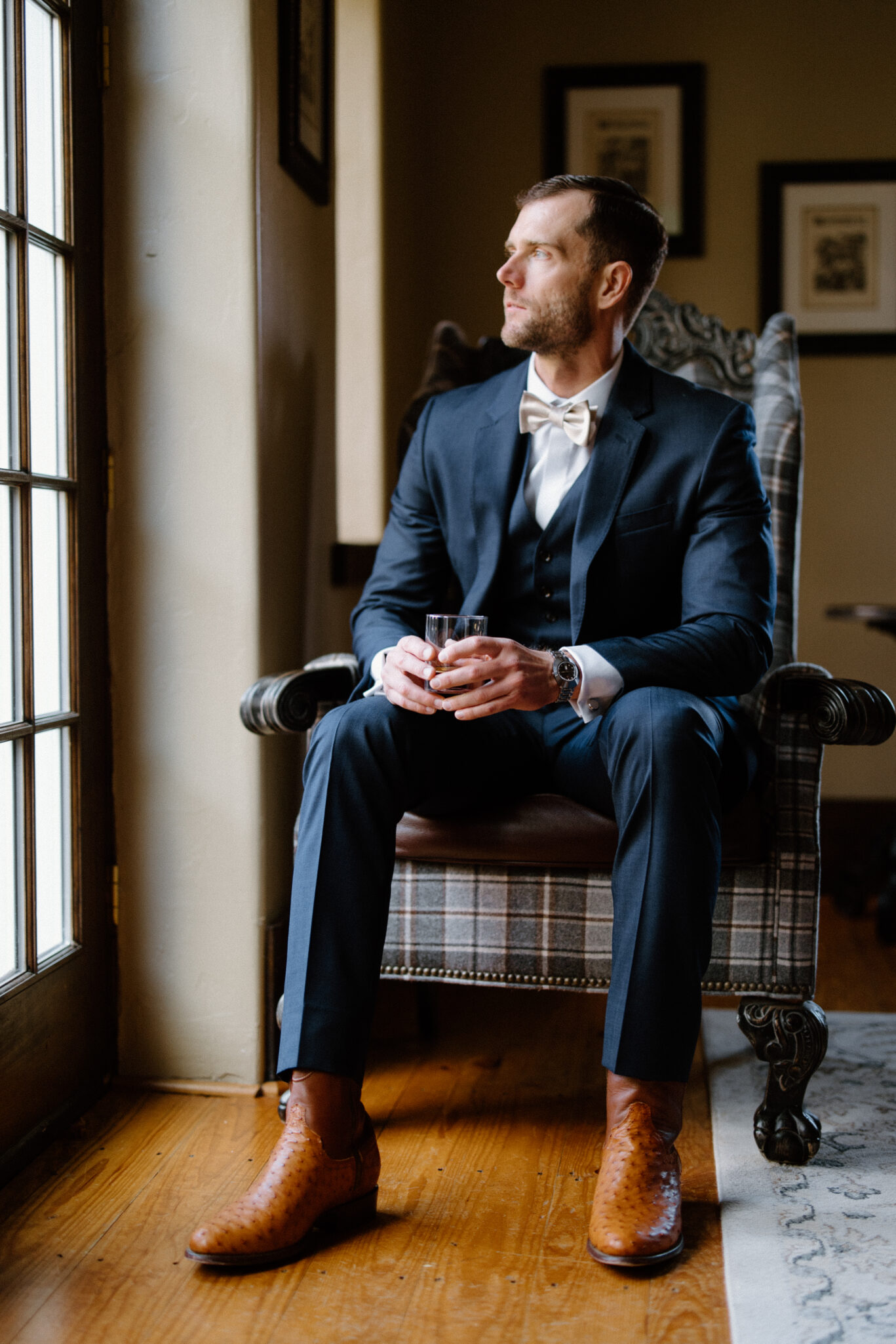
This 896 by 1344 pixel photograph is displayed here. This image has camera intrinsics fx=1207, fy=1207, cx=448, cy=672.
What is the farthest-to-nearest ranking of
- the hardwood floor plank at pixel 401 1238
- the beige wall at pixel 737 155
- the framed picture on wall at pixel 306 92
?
the beige wall at pixel 737 155 → the framed picture on wall at pixel 306 92 → the hardwood floor plank at pixel 401 1238

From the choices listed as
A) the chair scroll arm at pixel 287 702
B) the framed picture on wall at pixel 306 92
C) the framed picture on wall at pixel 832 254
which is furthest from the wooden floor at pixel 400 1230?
the framed picture on wall at pixel 832 254

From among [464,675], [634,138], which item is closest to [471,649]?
[464,675]

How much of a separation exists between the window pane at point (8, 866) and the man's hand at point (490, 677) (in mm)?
600

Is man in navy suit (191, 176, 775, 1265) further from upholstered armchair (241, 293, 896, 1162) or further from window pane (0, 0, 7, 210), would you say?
window pane (0, 0, 7, 210)

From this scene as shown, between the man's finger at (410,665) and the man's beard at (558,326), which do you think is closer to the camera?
the man's finger at (410,665)

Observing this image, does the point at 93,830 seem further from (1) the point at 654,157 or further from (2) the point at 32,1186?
(1) the point at 654,157

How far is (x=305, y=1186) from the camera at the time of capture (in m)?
1.36

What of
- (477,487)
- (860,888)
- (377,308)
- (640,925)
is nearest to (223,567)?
(477,487)

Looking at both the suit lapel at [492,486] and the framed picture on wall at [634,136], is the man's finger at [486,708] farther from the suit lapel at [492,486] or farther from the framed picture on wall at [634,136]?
the framed picture on wall at [634,136]

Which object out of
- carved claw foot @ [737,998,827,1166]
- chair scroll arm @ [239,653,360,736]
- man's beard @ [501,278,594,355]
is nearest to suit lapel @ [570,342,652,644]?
man's beard @ [501,278,594,355]

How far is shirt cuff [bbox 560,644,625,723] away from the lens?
1.58 meters

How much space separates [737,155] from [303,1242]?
3.03m

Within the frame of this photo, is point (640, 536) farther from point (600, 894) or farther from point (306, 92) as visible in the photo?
point (306, 92)

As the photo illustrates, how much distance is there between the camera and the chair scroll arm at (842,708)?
1554 millimetres
